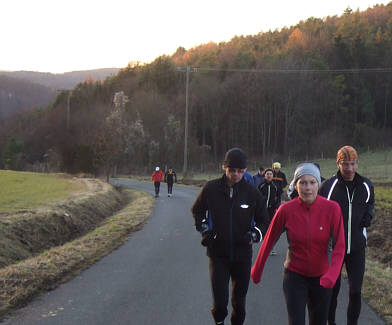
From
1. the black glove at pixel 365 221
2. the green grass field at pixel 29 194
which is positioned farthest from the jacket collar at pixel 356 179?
the green grass field at pixel 29 194

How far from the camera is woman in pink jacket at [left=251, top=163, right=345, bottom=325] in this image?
13.0ft

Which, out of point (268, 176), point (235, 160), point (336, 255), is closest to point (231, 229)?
point (235, 160)

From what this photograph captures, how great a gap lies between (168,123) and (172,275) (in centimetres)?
6044

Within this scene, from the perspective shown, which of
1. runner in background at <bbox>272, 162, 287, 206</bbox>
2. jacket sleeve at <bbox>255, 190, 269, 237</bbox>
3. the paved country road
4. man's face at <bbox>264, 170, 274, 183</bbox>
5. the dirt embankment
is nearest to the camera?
jacket sleeve at <bbox>255, 190, 269, 237</bbox>

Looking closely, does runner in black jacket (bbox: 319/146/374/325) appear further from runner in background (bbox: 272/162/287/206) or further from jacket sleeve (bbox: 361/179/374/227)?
Result: runner in background (bbox: 272/162/287/206)

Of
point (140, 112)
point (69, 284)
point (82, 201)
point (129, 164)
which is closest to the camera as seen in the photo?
point (69, 284)

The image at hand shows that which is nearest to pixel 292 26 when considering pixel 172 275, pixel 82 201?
pixel 82 201

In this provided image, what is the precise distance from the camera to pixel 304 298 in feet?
13.2

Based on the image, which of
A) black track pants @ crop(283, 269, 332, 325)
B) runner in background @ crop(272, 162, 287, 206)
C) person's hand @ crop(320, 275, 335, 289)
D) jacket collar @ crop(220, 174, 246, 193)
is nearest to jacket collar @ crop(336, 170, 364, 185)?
jacket collar @ crop(220, 174, 246, 193)

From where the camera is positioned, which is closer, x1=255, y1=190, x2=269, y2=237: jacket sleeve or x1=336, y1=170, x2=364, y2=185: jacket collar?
x1=255, y1=190, x2=269, y2=237: jacket sleeve

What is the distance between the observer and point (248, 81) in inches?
2896

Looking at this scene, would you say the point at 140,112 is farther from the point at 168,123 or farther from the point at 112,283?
the point at 112,283

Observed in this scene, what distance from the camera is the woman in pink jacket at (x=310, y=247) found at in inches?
156

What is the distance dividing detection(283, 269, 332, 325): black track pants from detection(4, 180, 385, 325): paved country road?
5.20ft
